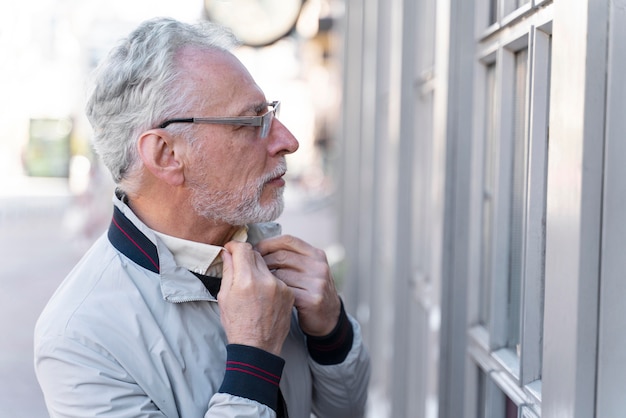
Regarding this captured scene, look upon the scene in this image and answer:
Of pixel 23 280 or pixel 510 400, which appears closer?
pixel 510 400

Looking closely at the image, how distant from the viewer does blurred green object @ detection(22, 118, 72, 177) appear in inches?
686

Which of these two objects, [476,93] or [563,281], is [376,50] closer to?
[476,93]

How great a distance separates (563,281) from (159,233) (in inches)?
36.9

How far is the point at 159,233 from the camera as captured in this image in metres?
1.87

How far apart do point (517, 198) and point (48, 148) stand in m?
17.8

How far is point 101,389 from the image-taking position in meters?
1.57

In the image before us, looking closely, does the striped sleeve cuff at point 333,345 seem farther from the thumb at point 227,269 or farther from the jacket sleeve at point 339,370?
the thumb at point 227,269

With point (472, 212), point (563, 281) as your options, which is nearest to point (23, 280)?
point (472, 212)

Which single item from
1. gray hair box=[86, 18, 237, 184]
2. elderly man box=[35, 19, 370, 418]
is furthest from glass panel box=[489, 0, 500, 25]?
gray hair box=[86, 18, 237, 184]

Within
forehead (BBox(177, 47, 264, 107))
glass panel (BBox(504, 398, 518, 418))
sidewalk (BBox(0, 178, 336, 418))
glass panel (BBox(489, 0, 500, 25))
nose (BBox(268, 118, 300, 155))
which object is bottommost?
sidewalk (BBox(0, 178, 336, 418))

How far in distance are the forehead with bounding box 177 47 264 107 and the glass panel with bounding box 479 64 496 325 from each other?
0.89 m

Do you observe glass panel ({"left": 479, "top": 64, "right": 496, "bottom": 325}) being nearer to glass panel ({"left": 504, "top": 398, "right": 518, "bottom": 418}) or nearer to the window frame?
the window frame

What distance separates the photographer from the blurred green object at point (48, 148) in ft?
57.2

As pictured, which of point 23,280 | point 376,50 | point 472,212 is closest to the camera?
point 472,212
